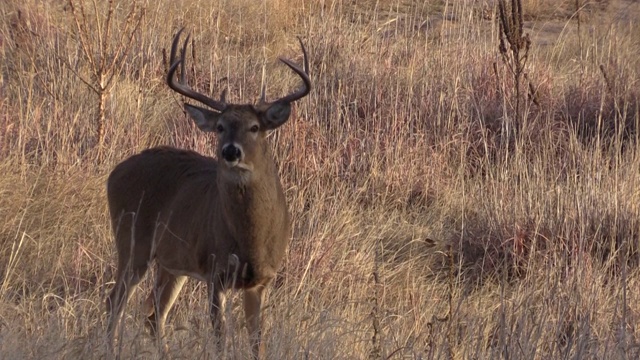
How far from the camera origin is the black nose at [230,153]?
5516 millimetres

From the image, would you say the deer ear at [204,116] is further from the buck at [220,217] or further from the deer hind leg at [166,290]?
the deer hind leg at [166,290]

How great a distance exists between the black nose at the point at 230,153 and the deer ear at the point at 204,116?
412 mm

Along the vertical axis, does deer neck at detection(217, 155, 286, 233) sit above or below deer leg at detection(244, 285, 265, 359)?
above

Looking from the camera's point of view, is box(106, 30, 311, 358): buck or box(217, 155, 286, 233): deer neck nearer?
box(106, 30, 311, 358): buck

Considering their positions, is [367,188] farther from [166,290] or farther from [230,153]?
[230,153]

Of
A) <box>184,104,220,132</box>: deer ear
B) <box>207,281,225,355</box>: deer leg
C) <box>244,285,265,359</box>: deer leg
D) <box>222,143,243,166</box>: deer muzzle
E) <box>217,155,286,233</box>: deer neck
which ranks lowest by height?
<box>244,285,265,359</box>: deer leg

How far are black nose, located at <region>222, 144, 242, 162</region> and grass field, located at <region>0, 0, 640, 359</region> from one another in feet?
2.36

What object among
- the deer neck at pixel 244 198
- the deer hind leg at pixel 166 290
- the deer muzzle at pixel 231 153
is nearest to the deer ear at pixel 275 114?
the deer neck at pixel 244 198

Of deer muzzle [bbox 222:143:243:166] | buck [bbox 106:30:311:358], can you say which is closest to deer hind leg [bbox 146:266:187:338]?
buck [bbox 106:30:311:358]

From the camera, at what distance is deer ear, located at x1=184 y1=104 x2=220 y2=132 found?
19.5ft

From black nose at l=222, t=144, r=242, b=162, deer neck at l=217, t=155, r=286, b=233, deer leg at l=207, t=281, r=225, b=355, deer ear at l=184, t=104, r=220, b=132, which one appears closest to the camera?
deer leg at l=207, t=281, r=225, b=355

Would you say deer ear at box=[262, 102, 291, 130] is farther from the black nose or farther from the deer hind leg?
the deer hind leg

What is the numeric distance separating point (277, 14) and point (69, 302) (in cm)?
Result: 779

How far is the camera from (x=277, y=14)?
13.4 m
